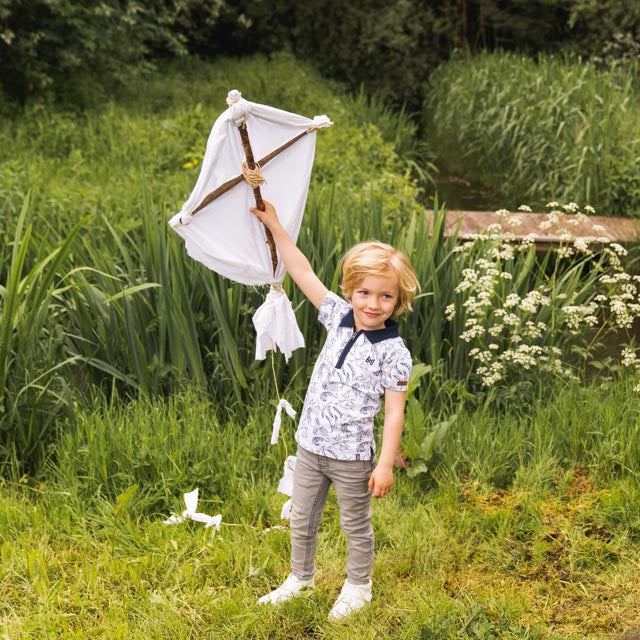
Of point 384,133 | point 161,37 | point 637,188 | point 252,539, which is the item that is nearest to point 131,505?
point 252,539

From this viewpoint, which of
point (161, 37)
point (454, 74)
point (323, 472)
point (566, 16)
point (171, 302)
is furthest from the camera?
point (566, 16)

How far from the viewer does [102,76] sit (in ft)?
36.2

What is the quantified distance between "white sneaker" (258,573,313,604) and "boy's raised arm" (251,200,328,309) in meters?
0.89

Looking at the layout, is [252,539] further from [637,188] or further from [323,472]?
[637,188]

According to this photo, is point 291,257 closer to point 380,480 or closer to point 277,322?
point 277,322

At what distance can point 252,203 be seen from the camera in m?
2.74

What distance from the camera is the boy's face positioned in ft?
8.17

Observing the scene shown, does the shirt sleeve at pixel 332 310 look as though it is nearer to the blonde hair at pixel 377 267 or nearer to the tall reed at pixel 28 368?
the blonde hair at pixel 377 267

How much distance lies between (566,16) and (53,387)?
50.7 feet

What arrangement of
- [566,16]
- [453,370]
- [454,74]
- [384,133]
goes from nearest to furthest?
[453,370] < [384,133] < [454,74] < [566,16]

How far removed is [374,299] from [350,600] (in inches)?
37.9

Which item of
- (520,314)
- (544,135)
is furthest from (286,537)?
(544,135)

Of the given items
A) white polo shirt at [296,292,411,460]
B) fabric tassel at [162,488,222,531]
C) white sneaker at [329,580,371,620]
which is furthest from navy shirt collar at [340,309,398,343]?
fabric tassel at [162,488,222,531]

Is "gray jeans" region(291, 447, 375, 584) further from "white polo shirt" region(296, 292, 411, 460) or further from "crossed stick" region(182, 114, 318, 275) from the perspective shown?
"crossed stick" region(182, 114, 318, 275)
